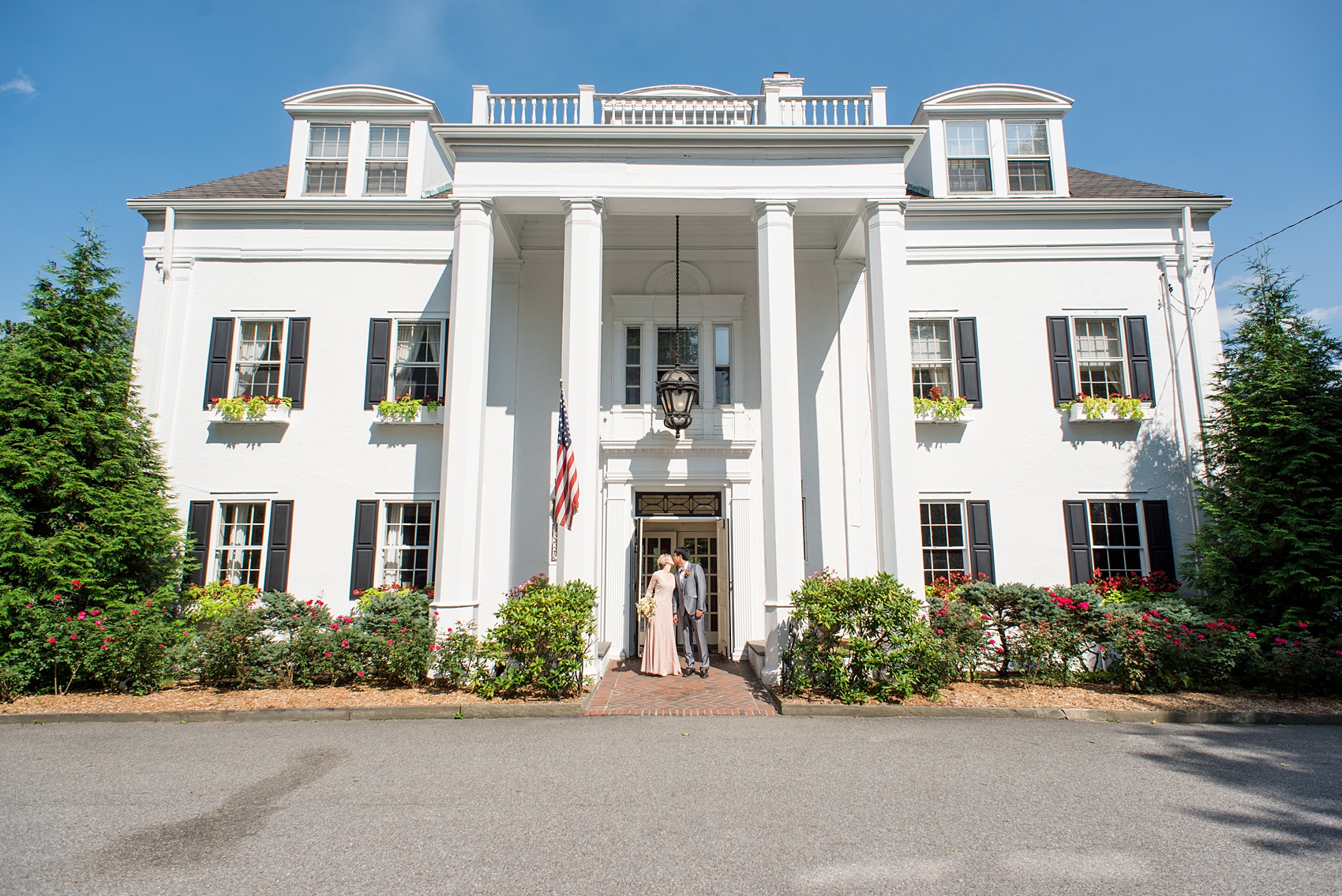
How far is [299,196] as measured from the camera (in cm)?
1331

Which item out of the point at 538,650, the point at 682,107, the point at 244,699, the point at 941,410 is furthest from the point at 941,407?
the point at 244,699

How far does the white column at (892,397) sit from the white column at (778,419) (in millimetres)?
1280

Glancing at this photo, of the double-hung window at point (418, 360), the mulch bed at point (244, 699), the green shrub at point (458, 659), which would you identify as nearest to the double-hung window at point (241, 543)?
the mulch bed at point (244, 699)

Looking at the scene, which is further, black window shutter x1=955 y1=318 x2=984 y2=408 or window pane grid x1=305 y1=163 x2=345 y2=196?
window pane grid x1=305 y1=163 x2=345 y2=196

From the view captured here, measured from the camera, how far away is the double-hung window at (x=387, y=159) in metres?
13.7

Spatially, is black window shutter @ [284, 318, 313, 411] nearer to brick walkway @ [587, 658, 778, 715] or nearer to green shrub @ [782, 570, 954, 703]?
brick walkway @ [587, 658, 778, 715]

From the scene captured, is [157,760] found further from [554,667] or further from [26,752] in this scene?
[554,667]

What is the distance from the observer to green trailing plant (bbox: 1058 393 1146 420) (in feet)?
39.9

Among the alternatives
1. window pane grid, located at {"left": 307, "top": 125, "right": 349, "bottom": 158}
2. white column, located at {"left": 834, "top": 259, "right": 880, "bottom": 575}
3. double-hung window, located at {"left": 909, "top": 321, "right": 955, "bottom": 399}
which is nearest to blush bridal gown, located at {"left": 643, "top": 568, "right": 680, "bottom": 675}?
white column, located at {"left": 834, "top": 259, "right": 880, "bottom": 575}

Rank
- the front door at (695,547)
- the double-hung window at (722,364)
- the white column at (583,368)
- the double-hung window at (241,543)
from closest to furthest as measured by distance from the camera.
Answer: the white column at (583,368) → the double-hung window at (241,543) → the front door at (695,547) → the double-hung window at (722,364)

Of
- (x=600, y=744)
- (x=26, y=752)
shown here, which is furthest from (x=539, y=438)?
(x=26, y=752)

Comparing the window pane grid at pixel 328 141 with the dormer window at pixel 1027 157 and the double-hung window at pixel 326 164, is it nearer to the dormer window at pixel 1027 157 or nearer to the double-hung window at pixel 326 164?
the double-hung window at pixel 326 164

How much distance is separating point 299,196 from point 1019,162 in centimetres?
1416

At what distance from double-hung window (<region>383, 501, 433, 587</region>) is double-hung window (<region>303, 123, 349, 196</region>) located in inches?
258
